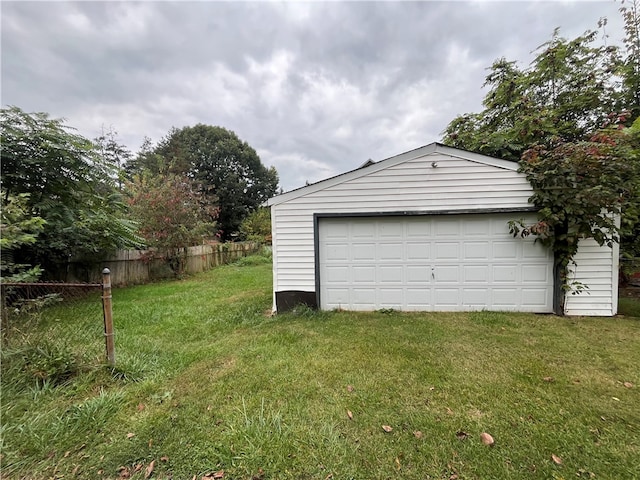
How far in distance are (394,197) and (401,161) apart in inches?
28.1

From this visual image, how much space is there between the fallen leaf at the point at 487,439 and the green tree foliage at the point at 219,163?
2482 cm

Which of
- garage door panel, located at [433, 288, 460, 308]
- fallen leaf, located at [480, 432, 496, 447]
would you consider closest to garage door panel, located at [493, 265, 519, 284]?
garage door panel, located at [433, 288, 460, 308]

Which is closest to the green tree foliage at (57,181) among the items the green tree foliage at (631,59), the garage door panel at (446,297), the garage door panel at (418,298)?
the garage door panel at (418,298)

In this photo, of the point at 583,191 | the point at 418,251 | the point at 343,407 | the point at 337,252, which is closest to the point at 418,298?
the point at 418,251

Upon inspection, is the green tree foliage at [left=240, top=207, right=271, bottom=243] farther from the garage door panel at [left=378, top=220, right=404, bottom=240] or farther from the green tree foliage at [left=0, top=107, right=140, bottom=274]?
the garage door panel at [left=378, top=220, right=404, bottom=240]

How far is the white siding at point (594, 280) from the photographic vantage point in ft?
16.5

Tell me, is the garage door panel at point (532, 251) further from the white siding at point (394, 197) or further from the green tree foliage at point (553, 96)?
the green tree foliage at point (553, 96)

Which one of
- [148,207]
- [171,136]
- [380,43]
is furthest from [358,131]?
[171,136]

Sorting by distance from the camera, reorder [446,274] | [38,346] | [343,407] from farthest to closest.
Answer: [446,274]
[38,346]
[343,407]

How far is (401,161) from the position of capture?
5.33 m

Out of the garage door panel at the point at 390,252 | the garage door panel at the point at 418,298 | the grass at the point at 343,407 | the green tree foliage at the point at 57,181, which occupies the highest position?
the green tree foliage at the point at 57,181

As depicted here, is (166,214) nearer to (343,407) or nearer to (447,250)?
(447,250)

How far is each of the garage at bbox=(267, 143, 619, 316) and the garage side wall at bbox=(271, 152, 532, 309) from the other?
0.02m

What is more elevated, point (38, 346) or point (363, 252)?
point (363, 252)
